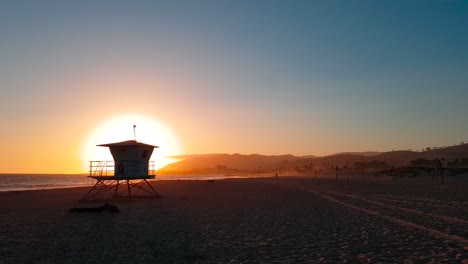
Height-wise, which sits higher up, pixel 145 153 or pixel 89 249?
pixel 145 153

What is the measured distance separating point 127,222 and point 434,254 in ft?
42.9

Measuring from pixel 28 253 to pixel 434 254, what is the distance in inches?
462

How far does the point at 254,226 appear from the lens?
15.7m

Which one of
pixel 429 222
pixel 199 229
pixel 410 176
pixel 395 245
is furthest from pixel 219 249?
pixel 410 176

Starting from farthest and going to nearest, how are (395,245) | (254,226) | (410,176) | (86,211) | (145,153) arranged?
(410,176), (145,153), (86,211), (254,226), (395,245)

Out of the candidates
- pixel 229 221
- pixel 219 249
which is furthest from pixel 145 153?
pixel 219 249

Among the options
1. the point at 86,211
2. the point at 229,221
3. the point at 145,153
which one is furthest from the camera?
the point at 145,153

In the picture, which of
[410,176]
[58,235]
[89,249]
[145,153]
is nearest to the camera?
[89,249]

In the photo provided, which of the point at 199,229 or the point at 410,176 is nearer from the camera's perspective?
the point at 199,229

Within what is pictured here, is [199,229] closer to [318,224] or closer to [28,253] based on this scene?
[318,224]

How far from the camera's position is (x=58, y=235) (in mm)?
14414

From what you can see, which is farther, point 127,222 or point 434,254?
point 127,222

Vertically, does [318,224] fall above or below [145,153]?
below

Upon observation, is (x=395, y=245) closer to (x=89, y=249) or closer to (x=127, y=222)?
(x=89, y=249)
